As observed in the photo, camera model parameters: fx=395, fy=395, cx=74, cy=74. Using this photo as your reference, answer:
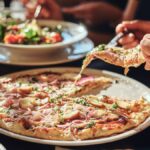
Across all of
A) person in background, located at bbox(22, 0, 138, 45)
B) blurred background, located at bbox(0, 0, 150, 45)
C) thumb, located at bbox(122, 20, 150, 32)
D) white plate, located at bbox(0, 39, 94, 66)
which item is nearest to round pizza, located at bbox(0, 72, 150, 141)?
white plate, located at bbox(0, 39, 94, 66)

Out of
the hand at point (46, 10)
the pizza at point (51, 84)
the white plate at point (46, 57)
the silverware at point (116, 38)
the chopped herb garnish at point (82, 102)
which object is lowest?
the hand at point (46, 10)

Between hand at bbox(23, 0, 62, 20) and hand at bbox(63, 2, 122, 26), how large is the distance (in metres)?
0.47

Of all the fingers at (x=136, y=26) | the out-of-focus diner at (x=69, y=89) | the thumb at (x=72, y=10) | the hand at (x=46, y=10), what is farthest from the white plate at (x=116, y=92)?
the thumb at (x=72, y=10)

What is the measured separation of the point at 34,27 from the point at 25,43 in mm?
Answer: 161

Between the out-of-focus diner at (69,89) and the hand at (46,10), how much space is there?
0.09 metres

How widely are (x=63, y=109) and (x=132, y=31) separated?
69 cm

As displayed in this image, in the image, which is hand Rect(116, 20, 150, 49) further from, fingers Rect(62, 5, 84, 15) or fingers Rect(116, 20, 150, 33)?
fingers Rect(62, 5, 84, 15)

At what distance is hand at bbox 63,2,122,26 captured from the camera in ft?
10.7

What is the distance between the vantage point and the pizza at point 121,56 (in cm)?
158

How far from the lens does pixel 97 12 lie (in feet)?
10.7

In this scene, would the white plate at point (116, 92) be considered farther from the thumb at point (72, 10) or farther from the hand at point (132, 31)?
the thumb at point (72, 10)

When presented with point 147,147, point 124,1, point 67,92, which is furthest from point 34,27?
point 124,1

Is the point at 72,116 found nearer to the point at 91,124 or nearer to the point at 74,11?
the point at 91,124

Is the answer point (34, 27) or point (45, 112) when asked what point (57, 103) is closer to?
point (45, 112)
